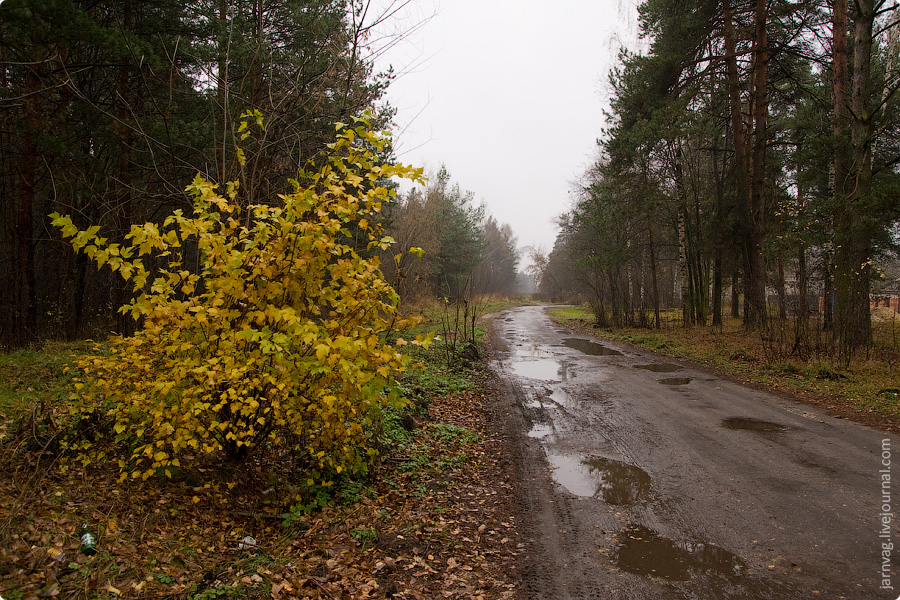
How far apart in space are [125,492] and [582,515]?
13.0 feet

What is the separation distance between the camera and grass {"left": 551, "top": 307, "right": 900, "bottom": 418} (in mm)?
8258

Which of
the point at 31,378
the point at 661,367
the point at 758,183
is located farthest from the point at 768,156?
the point at 31,378

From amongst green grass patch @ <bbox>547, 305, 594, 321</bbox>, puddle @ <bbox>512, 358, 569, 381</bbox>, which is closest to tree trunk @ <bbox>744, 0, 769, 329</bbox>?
puddle @ <bbox>512, 358, 569, 381</bbox>

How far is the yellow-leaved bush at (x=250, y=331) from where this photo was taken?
3.65 metres

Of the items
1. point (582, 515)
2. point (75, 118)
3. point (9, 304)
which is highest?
point (75, 118)

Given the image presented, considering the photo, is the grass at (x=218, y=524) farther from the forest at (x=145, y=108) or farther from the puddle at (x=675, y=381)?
the puddle at (x=675, y=381)

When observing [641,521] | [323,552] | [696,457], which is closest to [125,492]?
[323,552]

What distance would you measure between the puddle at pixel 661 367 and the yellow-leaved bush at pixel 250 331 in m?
9.35

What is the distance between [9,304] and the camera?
1016 cm

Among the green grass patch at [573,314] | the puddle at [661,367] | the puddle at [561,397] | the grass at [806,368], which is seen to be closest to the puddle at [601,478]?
the puddle at [561,397]

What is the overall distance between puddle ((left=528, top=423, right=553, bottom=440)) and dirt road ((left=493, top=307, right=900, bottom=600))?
2cm

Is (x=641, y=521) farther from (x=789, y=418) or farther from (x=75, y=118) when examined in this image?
(x=75, y=118)

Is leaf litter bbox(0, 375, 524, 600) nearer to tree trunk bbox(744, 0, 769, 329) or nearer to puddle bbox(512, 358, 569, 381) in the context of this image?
puddle bbox(512, 358, 569, 381)

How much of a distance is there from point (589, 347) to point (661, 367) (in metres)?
4.43
